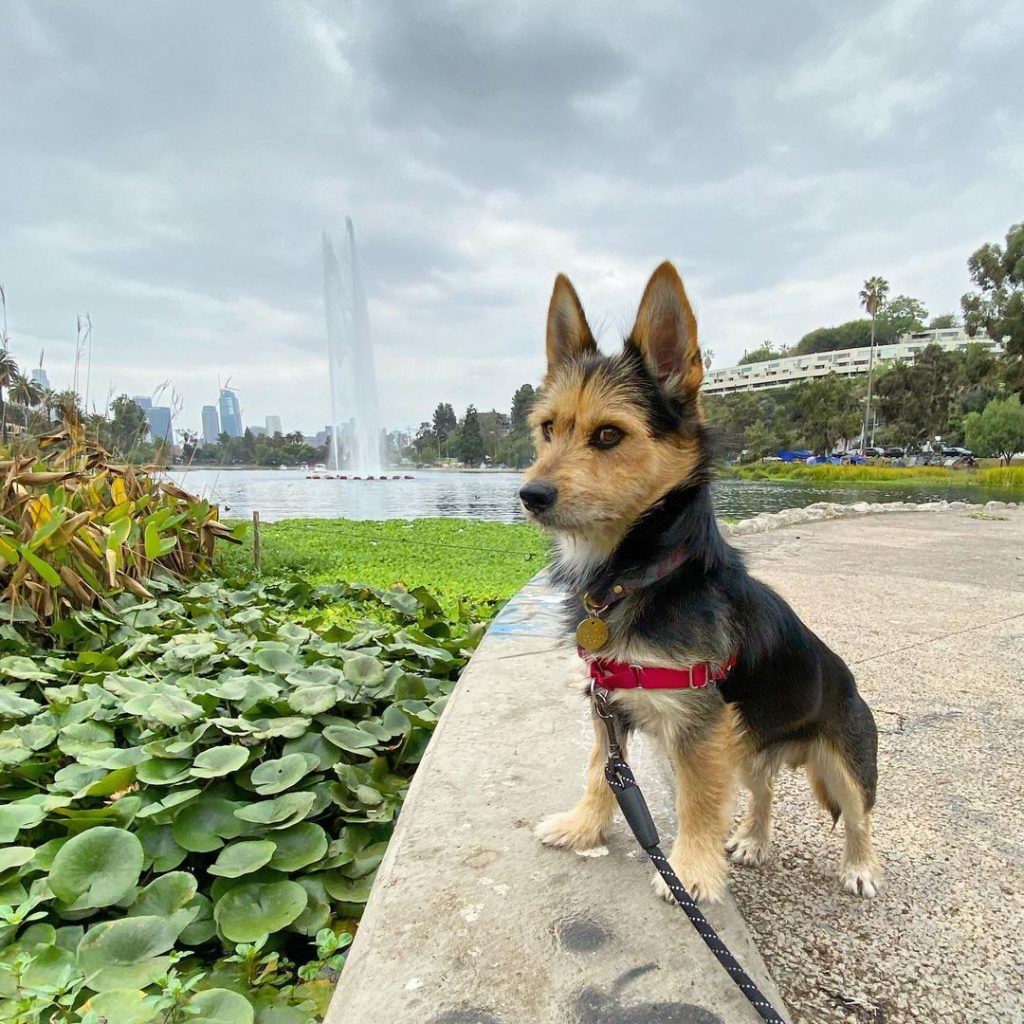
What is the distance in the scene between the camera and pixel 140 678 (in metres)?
3.12

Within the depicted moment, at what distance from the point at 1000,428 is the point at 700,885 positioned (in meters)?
54.0

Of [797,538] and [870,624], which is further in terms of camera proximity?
[797,538]

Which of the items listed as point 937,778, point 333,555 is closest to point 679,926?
point 937,778

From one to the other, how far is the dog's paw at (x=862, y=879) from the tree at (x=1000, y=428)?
52.6 m

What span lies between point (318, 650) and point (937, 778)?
287 cm

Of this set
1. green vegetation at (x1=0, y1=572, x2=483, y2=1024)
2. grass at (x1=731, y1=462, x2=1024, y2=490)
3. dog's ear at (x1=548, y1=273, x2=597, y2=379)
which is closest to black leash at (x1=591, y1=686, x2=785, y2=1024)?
green vegetation at (x1=0, y1=572, x2=483, y2=1024)

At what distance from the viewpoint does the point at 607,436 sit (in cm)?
194

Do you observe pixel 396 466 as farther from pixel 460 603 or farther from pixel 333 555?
pixel 460 603

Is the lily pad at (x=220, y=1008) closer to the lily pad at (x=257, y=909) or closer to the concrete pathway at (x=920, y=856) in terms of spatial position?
the lily pad at (x=257, y=909)

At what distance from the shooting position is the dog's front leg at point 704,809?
1745mm

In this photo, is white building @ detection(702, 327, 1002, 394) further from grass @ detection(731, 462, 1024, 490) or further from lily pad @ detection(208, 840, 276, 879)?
lily pad @ detection(208, 840, 276, 879)

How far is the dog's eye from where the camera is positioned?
6.33 ft

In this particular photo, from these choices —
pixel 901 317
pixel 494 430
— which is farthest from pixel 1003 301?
pixel 901 317

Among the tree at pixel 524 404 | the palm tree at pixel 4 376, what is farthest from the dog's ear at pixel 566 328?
the palm tree at pixel 4 376
